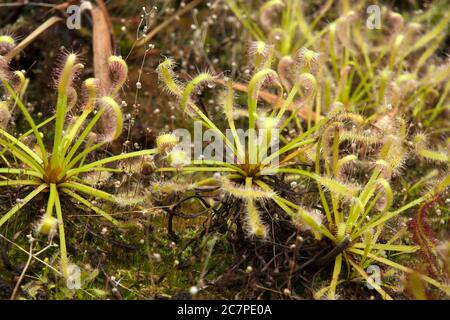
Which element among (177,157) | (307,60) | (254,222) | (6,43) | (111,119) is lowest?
(254,222)

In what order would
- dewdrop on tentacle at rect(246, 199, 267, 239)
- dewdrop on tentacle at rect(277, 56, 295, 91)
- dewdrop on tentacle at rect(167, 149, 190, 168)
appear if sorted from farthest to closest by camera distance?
dewdrop on tentacle at rect(277, 56, 295, 91) < dewdrop on tentacle at rect(167, 149, 190, 168) < dewdrop on tentacle at rect(246, 199, 267, 239)

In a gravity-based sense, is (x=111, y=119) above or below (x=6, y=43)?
below

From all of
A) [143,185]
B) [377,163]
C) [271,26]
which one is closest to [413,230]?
[377,163]

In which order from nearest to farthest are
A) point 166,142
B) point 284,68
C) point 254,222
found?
point 254,222 → point 166,142 → point 284,68

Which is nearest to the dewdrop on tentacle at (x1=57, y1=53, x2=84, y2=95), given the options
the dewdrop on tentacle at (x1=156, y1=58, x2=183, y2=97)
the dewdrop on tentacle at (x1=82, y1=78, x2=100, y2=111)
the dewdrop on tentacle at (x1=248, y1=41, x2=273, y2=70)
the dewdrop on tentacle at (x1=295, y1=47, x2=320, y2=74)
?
the dewdrop on tentacle at (x1=82, y1=78, x2=100, y2=111)

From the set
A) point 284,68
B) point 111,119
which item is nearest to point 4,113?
point 111,119

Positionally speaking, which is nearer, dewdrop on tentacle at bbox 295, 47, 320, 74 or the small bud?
the small bud

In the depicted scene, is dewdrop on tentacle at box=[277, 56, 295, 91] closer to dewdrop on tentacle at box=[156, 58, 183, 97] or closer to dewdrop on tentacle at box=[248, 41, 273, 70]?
dewdrop on tentacle at box=[248, 41, 273, 70]

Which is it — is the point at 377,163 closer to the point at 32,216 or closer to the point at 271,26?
the point at 32,216

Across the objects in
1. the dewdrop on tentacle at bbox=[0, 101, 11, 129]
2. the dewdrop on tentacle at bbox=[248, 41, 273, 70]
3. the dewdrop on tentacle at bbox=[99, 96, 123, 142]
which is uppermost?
the dewdrop on tentacle at bbox=[248, 41, 273, 70]

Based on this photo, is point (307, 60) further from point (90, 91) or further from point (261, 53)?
point (90, 91)

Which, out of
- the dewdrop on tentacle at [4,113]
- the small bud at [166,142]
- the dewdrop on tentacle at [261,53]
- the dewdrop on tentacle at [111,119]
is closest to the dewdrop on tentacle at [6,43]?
the dewdrop on tentacle at [4,113]

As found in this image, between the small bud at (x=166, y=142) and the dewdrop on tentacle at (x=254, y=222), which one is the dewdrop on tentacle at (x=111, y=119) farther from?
the dewdrop on tentacle at (x=254, y=222)
